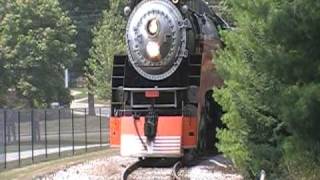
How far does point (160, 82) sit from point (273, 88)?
8.13 meters

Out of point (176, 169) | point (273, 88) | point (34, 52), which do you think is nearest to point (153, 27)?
point (176, 169)

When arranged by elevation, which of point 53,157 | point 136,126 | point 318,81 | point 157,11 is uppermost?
point 157,11

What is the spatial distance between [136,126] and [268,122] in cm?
686

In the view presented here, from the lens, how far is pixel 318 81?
11.2 meters

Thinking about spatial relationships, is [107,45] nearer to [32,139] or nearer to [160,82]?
[32,139]

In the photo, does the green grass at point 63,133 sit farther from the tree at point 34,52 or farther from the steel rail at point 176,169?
the steel rail at point 176,169

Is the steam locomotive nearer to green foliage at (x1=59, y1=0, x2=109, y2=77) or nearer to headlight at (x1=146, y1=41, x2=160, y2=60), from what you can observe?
headlight at (x1=146, y1=41, x2=160, y2=60)

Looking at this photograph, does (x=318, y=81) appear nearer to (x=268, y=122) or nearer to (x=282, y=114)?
(x=282, y=114)

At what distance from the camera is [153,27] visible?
20.4 m

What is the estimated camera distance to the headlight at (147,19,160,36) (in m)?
20.3

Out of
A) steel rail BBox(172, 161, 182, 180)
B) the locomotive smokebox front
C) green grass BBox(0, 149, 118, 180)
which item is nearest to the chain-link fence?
green grass BBox(0, 149, 118, 180)

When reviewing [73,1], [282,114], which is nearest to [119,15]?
[73,1]

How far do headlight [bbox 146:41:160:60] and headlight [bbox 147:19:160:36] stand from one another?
0.97 feet

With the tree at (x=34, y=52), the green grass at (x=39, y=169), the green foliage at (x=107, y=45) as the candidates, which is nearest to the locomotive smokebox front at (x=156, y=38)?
the green grass at (x=39, y=169)
